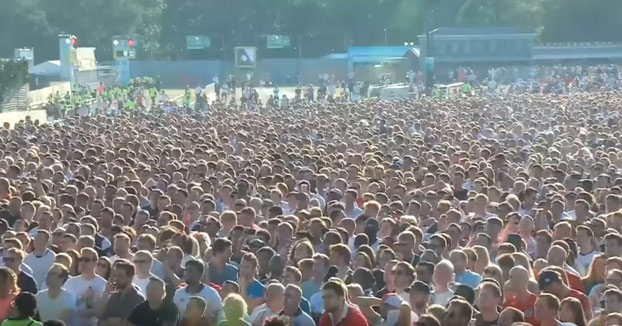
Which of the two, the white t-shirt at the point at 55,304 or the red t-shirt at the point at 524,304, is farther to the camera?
the white t-shirt at the point at 55,304

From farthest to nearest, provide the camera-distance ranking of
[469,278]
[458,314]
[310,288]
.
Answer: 1. [469,278]
2. [310,288]
3. [458,314]

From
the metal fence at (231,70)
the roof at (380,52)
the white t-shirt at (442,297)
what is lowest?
the metal fence at (231,70)

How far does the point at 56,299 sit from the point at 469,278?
3244 millimetres

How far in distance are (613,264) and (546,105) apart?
29.1 metres

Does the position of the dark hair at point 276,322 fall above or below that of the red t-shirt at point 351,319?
above

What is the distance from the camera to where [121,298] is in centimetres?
1048

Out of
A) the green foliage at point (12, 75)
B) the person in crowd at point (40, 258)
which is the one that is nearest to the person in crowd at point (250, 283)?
the person in crowd at point (40, 258)

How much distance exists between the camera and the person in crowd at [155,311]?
10.0 metres

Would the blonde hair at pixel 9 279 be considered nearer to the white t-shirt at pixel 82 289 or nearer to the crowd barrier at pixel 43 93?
the white t-shirt at pixel 82 289

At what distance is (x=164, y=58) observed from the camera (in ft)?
313

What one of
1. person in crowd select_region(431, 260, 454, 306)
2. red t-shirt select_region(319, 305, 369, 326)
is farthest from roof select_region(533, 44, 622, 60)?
red t-shirt select_region(319, 305, 369, 326)

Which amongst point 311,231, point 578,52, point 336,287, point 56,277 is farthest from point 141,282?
point 578,52

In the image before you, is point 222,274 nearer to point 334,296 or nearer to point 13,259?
point 13,259

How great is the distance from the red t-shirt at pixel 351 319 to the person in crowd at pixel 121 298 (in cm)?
144
